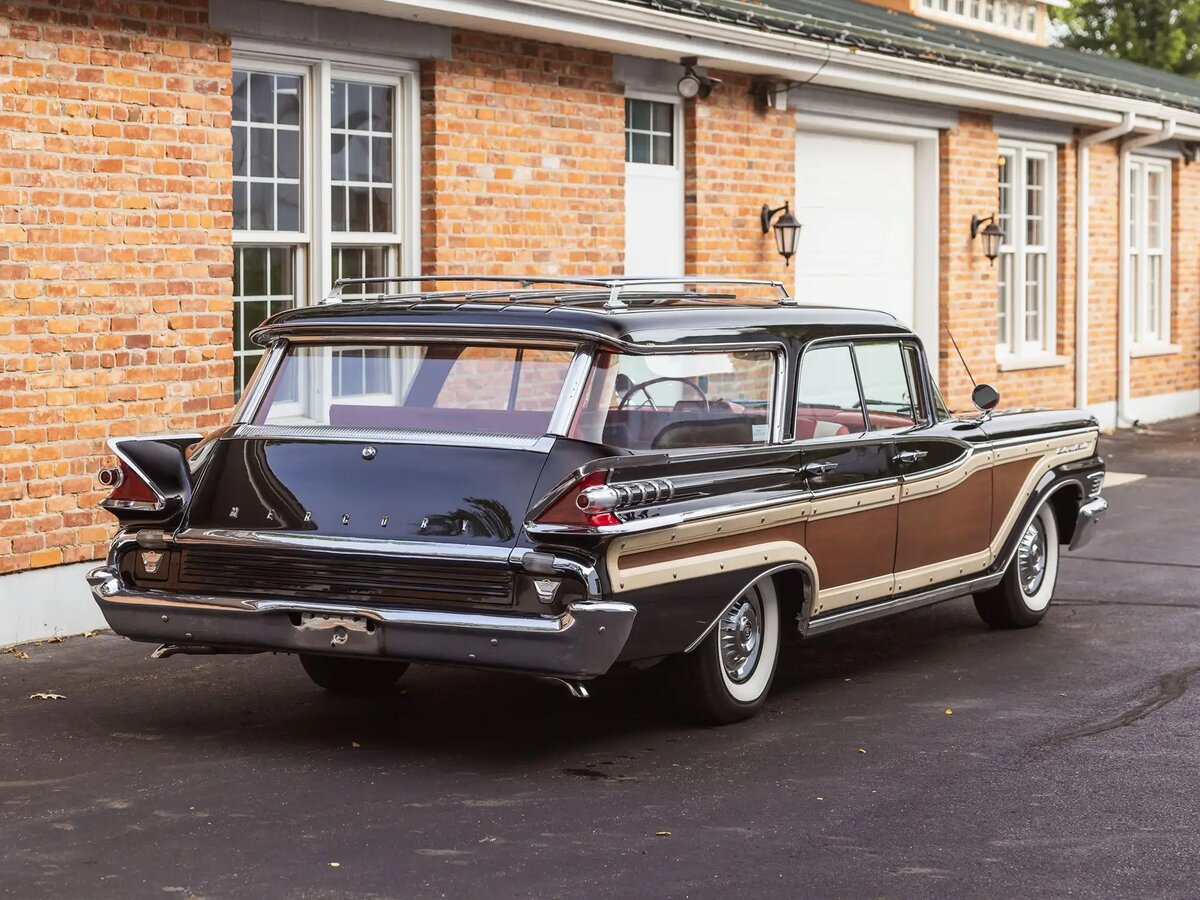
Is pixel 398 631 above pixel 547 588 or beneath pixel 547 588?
beneath

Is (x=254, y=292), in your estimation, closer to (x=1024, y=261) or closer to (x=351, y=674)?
(x=351, y=674)

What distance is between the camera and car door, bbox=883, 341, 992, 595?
8.12 metres

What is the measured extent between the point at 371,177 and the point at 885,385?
4240mm

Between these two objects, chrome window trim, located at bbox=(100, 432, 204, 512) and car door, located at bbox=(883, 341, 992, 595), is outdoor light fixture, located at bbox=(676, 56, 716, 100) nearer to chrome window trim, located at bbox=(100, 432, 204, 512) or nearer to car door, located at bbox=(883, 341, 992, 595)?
car door, located at bbox=(883, 341, 992, 595)

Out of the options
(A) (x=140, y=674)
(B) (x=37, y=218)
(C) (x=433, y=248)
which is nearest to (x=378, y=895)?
(A) (x=140, y=674)

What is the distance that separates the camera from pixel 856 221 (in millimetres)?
16266

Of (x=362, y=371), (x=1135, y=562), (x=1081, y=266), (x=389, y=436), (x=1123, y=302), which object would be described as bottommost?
(x=1135, y=562)

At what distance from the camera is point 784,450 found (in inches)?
287

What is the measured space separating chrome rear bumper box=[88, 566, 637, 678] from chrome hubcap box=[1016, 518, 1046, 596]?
3.56 meters

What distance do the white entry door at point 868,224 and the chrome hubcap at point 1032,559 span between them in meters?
5.99

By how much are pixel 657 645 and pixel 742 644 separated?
75cm

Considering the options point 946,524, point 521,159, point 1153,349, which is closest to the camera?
point 946,524

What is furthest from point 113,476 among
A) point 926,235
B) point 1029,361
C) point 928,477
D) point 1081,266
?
point 1081,266

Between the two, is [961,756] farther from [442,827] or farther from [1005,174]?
[1005,174]
